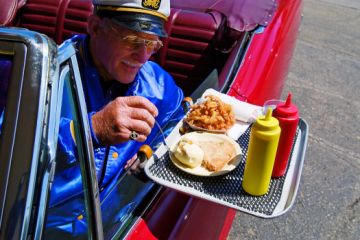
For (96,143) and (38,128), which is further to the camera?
(96,143)

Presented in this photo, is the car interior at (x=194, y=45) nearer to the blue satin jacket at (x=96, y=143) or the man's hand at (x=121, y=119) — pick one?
the blue satin jacket at (x=96, y=143)

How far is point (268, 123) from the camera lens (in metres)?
1.34

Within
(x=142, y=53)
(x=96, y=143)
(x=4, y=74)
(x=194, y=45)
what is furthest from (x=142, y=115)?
(x=194, y=45)

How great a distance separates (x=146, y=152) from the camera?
1.53 meters

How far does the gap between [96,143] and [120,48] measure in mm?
480

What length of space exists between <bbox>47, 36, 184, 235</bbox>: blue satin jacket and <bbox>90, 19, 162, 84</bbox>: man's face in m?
0.05

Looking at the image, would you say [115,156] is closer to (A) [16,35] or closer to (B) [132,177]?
(B) [132,177]

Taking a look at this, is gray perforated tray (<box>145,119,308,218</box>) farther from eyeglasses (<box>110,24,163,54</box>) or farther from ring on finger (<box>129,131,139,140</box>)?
eyeglasses (<box>110,24,163,54</box>)

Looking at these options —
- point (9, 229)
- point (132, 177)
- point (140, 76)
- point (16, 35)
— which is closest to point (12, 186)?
point (9, 229)

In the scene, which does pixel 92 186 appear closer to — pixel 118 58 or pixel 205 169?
pixel 205 169

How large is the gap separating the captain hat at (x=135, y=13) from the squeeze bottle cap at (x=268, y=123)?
53 cm

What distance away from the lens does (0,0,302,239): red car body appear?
1471 millimetres

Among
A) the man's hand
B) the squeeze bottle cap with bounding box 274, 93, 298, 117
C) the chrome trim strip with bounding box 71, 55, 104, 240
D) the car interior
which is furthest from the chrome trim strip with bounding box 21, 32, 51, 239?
the car interior

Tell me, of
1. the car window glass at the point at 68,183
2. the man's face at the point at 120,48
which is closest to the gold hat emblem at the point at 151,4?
the man's face at the point at 120,48
